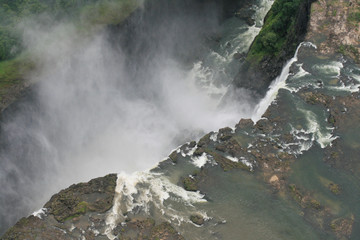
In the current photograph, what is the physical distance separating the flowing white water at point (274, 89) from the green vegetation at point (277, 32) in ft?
7.03

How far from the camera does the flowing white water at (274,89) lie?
86.9 ft

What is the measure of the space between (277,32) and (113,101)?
14.9 metres

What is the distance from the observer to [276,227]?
65.5 feet

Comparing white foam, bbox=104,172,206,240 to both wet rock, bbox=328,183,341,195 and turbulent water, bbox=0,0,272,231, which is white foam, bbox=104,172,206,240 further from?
turbulent water, bbox=0,0,272,231

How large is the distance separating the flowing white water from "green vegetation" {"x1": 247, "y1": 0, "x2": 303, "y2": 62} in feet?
7.03

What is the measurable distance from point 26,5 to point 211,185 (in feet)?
82.1

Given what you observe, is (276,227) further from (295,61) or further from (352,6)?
(352,6)

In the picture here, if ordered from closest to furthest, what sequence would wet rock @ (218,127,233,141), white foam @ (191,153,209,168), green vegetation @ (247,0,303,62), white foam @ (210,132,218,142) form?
white foam @ (191,153,209,168) → wet rock @ (218,127,233,141) → white foam @ (210,132,218,142) → green vegetation @ (247,0,303,62)

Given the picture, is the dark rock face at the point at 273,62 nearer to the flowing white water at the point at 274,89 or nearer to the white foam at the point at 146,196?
the flowing white water at the point at 274,89

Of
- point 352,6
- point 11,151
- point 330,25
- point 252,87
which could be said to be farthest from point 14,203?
point 352,6

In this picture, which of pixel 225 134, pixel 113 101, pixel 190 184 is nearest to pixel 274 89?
pixel 225 134

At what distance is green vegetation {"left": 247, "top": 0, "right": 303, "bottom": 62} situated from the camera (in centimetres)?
3146

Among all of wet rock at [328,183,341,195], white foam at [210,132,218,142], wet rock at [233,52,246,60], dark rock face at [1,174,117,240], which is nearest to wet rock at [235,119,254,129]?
white foam at [210,132,218,142]

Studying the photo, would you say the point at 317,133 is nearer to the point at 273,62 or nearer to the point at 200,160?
the point at 200,160
